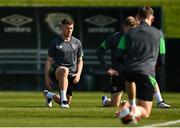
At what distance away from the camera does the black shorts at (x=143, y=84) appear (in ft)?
44.8

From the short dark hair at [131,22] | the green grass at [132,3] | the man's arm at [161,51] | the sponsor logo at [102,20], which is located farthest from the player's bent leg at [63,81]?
the green grass at [132,3]

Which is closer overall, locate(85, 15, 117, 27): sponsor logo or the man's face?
the man's face

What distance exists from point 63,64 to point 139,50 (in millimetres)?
5459

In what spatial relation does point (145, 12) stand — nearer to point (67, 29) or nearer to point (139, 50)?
point (139, 50)

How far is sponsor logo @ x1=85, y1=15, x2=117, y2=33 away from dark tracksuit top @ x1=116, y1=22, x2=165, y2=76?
1990 cm

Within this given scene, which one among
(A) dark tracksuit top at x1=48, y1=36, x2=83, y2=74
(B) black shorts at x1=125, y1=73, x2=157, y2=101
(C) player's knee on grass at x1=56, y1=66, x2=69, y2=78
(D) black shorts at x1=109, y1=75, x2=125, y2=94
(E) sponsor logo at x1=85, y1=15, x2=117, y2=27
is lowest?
(E) sponsor logo at x1=85, y1=15, x2=117, y2=27

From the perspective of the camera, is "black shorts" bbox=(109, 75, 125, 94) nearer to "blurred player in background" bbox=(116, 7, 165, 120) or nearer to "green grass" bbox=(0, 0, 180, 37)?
"blurred player in background" bbox=(116, 7, 165, 120)

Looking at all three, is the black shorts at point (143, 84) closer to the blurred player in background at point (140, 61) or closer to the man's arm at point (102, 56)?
the blurred player in background at point (140, 61)

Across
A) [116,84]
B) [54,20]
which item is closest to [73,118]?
[116,84]

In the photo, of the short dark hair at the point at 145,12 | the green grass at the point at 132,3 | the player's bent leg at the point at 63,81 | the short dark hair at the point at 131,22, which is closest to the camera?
the short dark hair at the point at 145,12

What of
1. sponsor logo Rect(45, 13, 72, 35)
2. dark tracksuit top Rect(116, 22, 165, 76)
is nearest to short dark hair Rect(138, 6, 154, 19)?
dark tracksuit top Rect(116, 22, 165, 76)

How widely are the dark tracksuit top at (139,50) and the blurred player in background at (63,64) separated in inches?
194

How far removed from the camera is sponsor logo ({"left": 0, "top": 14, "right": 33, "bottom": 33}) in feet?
110

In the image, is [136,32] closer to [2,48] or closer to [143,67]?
[143,67]
